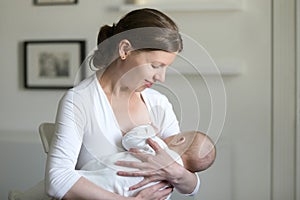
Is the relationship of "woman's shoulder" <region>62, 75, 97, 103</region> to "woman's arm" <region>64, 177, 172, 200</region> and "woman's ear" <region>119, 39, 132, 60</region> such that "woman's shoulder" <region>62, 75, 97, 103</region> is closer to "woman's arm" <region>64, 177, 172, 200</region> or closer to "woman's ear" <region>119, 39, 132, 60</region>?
"woman's ear" <region>119, 39, 132, 60</region>

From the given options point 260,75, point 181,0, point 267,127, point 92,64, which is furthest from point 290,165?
point 92,64

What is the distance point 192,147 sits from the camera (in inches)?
60.1

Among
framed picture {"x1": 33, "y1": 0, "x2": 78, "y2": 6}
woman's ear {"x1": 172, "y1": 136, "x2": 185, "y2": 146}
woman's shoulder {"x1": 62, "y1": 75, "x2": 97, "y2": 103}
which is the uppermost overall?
framed picture {"x1": 33, "y1": 0, "x2": 78, "y2": 6}

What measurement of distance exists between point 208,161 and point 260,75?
3.37 feet

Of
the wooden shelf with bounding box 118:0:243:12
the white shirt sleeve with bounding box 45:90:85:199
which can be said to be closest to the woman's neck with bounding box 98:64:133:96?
the white shirt sleeve with bounding box 45:90:85:199

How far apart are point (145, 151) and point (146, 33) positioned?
36 centimetres

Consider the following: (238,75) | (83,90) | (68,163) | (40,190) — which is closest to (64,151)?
(68,163)

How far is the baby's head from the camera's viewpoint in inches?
59.9

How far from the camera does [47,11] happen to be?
2.71 metres

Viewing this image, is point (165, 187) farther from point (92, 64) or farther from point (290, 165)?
point (290, 165)

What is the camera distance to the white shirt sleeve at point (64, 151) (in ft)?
4.52

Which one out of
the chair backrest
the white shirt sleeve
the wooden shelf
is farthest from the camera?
the wooden shelf

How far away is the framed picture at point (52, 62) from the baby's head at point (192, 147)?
4.11ft

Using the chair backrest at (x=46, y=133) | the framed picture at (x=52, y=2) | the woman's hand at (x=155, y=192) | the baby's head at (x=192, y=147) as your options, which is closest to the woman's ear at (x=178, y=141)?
the baby's head at (x=192, y=147)
